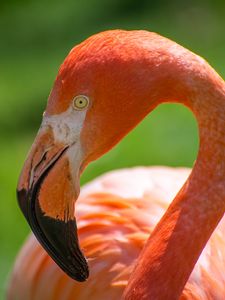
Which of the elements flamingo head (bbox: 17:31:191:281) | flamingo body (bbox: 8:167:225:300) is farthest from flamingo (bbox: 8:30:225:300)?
flamingo body (bbox: 8:167:225:300)

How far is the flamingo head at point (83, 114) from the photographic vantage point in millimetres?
2398

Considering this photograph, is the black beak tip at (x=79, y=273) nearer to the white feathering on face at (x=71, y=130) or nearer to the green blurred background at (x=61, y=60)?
the white feathering on face at (x=71, y=130)

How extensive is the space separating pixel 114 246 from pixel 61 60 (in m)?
3.68

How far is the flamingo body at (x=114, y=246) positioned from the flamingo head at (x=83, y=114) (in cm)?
61

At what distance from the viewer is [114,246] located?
3248 mm

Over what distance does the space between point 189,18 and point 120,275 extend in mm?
4409

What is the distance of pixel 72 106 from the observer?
244cm

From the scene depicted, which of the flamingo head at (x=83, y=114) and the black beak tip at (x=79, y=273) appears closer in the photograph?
the flamingo head at (x=83, y=114)

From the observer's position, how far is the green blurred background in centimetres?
548

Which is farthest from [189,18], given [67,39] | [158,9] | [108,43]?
[108,43]

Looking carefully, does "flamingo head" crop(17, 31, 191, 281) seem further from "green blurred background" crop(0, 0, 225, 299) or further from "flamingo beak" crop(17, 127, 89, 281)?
"green blurred background" crop(0, 0, 225, 299)

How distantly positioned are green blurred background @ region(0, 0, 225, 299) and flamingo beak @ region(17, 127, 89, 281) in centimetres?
222

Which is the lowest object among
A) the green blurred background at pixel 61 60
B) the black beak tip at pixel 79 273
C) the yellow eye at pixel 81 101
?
the green blurred background at pixel 61 60

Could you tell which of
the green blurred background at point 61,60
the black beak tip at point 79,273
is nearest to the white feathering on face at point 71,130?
the black beak tip at point 79,273
